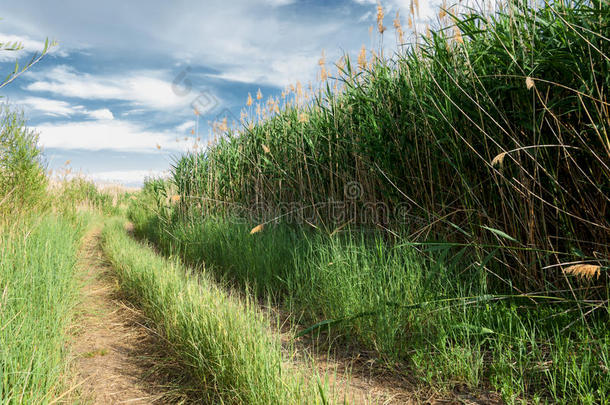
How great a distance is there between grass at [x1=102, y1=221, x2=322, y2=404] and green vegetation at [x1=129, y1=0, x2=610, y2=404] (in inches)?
18.8

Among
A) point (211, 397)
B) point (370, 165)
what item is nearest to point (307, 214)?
point (370, 165)

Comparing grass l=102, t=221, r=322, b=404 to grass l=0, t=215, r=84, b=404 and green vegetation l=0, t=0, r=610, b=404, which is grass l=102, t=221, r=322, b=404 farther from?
grass l=0, t=215, r=84, b=404

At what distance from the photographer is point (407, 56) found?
10.6 feet

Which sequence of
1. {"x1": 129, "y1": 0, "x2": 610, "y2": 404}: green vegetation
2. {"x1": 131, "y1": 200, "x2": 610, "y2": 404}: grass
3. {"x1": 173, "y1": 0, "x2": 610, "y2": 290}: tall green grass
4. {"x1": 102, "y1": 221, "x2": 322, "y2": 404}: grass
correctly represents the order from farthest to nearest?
{"x1": 173, "y1": 0, "x2": 610, "y2": 290}: tall green grass
{"x1": 129, "y1": 0, "x2": 610, "y2": 404}: green vegetation
{"x1": 131, "y1": 200, "x2": 610, "y2": 404}: grass
{"x1": 102, "y1": 221, "x2": 322, "y2": 404}: grass

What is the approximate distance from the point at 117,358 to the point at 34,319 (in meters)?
0.61

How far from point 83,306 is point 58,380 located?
1531mm

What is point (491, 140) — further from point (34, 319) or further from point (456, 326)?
point (34, 319)

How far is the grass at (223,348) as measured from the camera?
150 centimetres

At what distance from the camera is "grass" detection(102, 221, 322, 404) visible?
59.0 inches

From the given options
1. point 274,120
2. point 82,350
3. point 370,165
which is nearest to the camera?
point 82,350

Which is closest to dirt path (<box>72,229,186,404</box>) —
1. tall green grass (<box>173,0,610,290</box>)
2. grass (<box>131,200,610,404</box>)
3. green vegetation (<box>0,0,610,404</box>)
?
green vegetation (<box>0,0,610,404</box>)

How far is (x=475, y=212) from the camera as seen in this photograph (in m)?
2.70

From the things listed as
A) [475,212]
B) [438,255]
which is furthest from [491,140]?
[438,255]

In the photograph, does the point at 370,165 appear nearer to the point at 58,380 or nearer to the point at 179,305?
the point at 179,305
